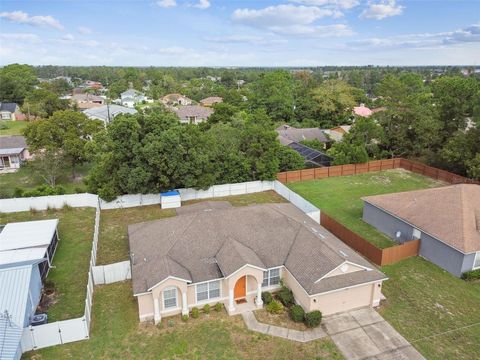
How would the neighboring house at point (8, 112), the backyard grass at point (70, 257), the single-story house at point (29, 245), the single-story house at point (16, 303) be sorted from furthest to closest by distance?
the neighboring house at point (8, 112), the single-story house at point (29, 245), the backyard grass at point (70, 257), the single-story house at point (16, 303)

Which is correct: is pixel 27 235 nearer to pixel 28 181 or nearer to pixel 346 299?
pixel 28 181

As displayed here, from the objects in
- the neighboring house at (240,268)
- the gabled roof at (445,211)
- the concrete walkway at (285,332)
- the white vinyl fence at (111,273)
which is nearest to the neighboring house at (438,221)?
the gabled roof at (445,211)

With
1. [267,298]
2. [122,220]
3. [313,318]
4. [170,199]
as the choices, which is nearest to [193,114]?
[170,199]

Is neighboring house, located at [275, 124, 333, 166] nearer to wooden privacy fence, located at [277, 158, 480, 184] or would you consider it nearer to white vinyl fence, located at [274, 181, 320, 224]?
wooden privacy fence, located at [277, 158, 480, 184]

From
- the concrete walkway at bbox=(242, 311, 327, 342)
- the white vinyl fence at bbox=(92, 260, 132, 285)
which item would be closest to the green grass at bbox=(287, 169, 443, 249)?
the concrete walkway at bbox=(242, 311, 327, 342)

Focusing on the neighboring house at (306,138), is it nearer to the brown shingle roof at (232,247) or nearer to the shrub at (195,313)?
the brown shingle roof at (232,247)

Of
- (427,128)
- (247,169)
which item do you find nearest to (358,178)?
(427,128)
